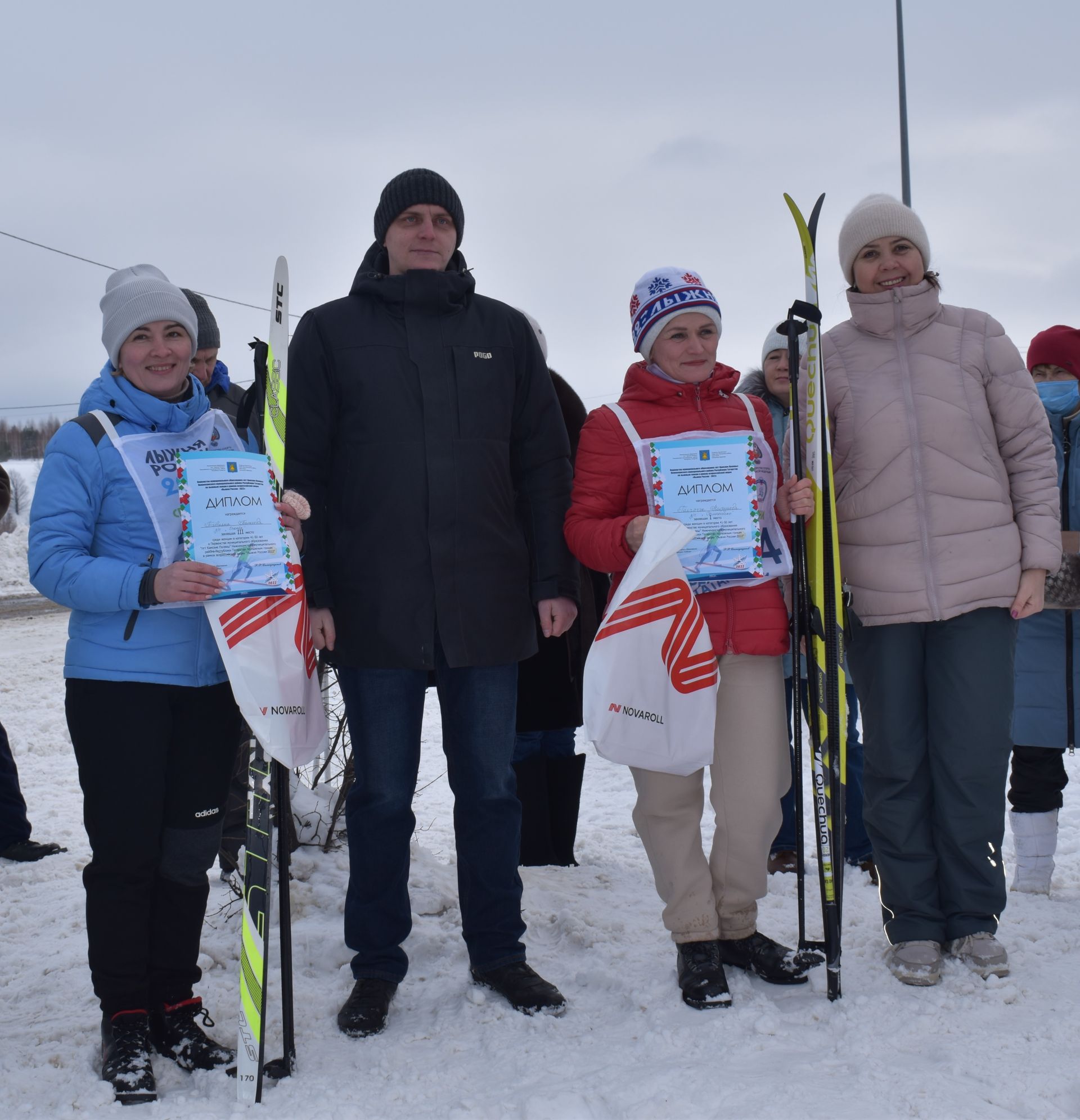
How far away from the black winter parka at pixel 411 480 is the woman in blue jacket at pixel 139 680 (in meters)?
0.30

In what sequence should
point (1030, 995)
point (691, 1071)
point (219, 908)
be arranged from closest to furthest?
point (691, 1071) < point (1030, 995) < point (219, 908)

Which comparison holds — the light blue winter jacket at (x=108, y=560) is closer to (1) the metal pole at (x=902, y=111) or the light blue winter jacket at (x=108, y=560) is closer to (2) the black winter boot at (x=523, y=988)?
(2) the black winter boot at (x=523, y=988)

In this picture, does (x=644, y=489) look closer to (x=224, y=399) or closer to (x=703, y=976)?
(x=703, y=976)

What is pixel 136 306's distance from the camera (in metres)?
2.65

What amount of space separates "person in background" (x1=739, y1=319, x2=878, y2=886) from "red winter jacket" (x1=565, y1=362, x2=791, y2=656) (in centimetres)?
76

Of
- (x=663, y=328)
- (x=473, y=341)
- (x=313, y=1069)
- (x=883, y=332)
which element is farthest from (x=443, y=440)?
(x=313, y=1069)

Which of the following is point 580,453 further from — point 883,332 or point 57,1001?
point 57,1001

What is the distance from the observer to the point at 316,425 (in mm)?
2906

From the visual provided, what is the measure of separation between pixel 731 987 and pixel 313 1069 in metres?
1.15

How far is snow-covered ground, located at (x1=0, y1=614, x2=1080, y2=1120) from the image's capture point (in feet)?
7.66

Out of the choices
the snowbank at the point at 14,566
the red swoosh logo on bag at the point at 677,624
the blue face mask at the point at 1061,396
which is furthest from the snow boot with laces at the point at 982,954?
the snowbank at the point at 14,566

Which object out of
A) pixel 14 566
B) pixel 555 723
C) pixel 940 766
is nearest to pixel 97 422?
pixel 555 723

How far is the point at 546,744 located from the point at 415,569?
1.28 meters

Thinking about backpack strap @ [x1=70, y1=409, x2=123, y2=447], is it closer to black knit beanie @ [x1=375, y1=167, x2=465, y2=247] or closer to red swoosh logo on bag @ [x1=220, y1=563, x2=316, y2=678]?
red swoosh logo on bag @ [x1=220, y1=563, x2=316, y2=678]
